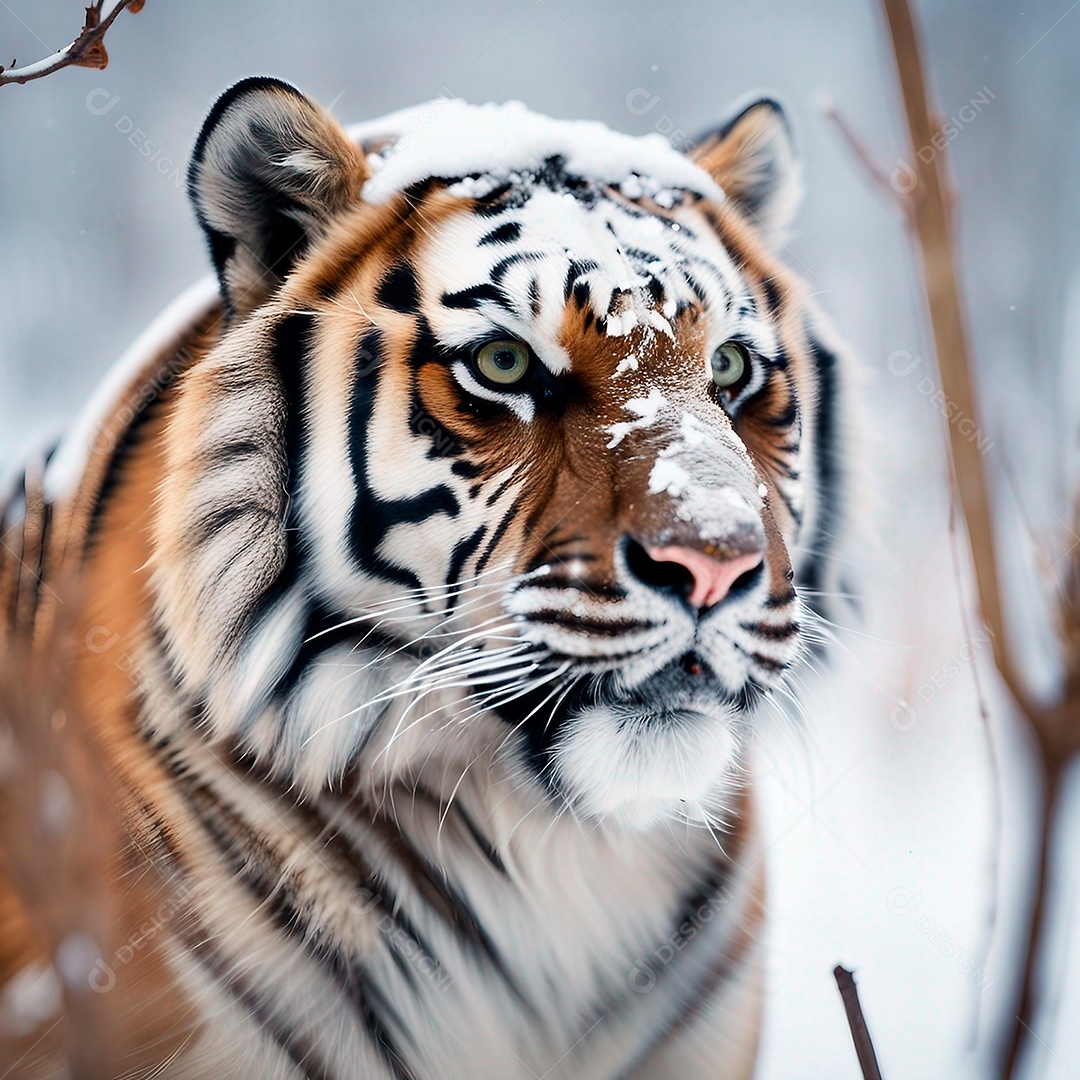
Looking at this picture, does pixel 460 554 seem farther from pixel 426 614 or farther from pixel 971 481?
pixel 971 481

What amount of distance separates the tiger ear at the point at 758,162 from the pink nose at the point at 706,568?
83cm

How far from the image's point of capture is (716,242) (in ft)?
4.87

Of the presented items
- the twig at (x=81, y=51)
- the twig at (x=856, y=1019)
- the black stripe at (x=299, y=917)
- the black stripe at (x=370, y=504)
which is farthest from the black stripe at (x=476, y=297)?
→ the twig at (x=856, y=1019)

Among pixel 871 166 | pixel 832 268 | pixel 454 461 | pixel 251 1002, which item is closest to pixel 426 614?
pixel 454 461

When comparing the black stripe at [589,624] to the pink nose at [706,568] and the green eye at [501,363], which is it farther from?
the green eye at [501,363]

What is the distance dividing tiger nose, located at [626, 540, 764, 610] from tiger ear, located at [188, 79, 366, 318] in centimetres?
69

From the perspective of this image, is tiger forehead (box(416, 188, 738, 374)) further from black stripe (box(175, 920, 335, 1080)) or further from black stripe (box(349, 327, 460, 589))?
black stripe (box(175, 920, 335, 1080))

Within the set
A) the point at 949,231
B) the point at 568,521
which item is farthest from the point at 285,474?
the point at 949,231

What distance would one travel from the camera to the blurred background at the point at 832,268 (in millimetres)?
1586

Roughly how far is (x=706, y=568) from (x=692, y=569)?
0.05ft

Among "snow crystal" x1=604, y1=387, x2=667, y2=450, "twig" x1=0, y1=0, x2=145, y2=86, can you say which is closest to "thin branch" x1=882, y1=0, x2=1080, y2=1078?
"snow crystal" x1=604, y1=387, x2=667, y2=450

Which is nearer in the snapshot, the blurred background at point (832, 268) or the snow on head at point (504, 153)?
the snow on head at point (504, 153)

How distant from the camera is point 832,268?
7.17ft

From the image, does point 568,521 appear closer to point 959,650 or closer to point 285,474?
point 285,474
